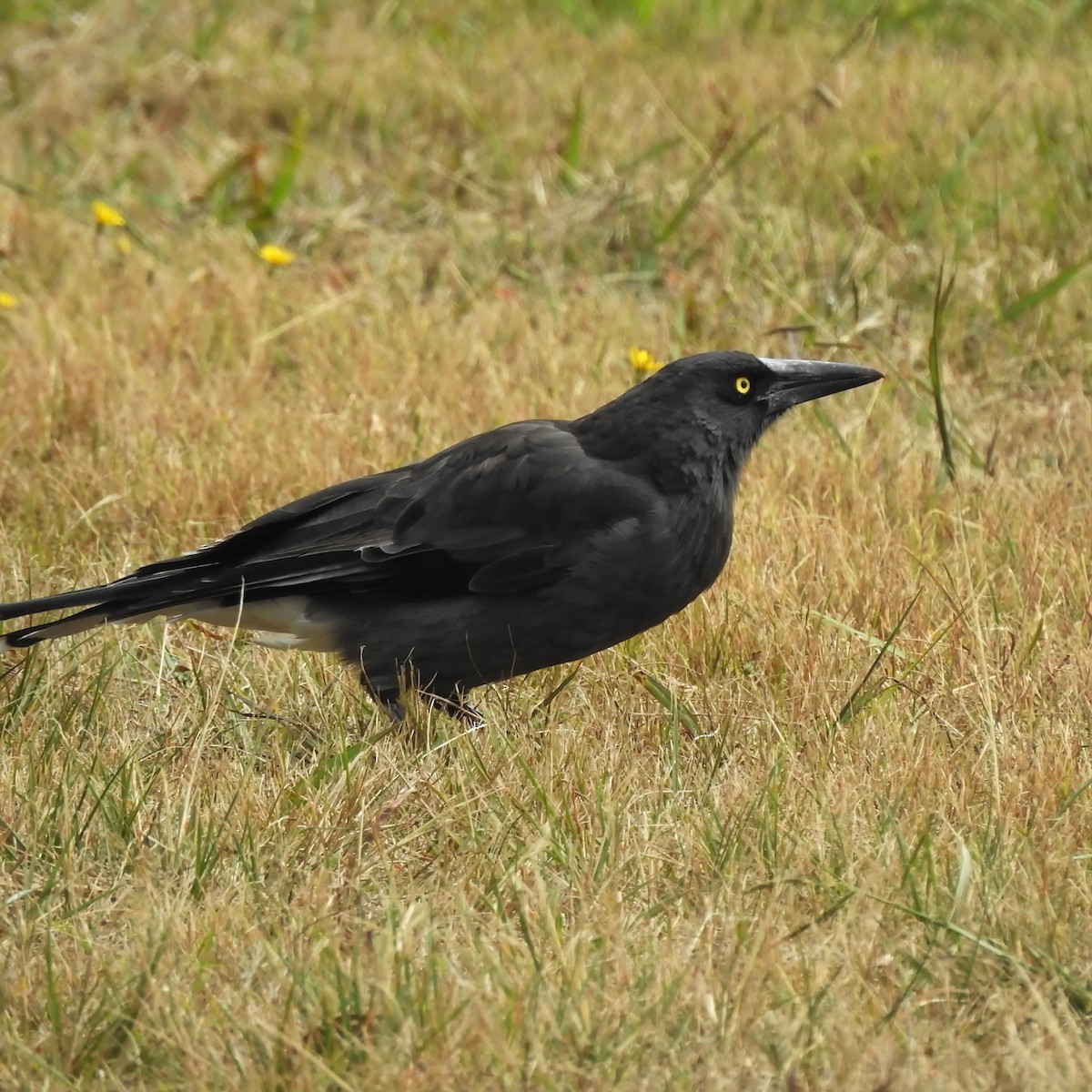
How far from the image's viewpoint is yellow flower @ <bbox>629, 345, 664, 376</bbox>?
5.66 metres

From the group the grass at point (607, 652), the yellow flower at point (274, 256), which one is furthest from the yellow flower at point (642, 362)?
the yellow flower at point (274, 256)

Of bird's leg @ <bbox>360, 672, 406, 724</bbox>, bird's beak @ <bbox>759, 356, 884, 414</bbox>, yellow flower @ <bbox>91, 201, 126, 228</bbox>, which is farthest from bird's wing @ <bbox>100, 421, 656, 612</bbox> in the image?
yellow flower @ <bbox>91, 201, 126, 228</bbox>

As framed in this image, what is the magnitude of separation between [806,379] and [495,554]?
0.89m

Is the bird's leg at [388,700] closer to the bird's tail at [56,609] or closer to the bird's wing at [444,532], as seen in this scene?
the bird's wing at [444,532]

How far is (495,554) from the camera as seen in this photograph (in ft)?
13.0

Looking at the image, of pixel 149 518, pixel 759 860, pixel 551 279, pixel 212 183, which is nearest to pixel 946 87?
pixel 551 279

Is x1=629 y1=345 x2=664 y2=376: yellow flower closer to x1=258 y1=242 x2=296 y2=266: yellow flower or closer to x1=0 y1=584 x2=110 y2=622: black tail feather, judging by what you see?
x1=258 y1=242 x2=296 y2=266: yellow flower

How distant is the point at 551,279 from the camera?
6766 mm

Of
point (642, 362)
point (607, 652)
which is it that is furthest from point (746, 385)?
point (642, 362)

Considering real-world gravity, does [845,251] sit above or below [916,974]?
below

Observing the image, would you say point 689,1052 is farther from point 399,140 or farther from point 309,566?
point 399,140

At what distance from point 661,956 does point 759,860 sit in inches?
13.9

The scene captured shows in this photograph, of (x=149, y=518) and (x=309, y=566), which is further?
(x=149, y=518)

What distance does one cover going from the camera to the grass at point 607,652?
111 inches
